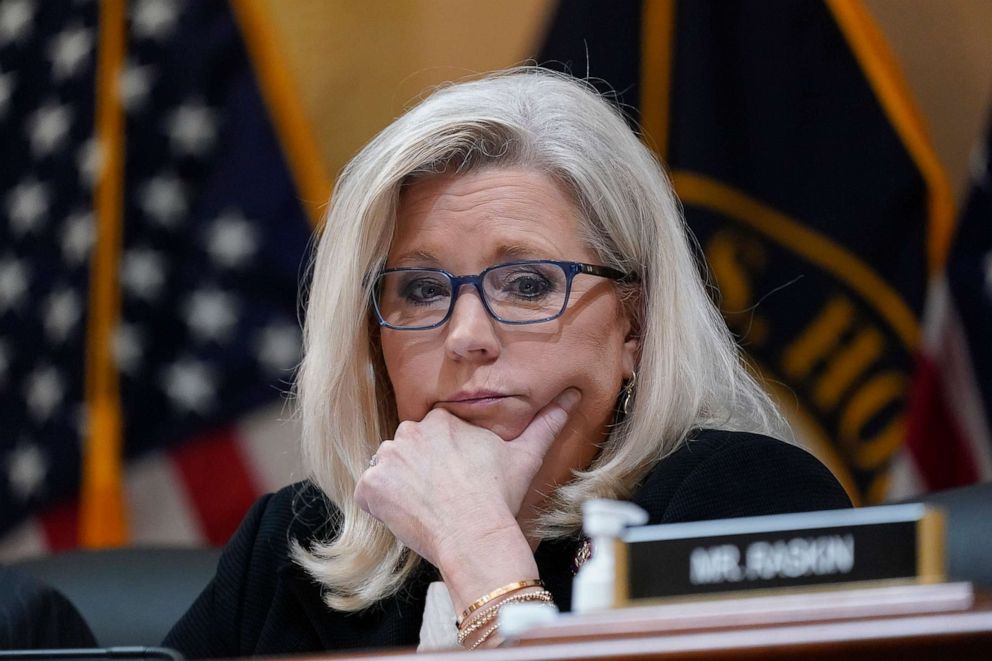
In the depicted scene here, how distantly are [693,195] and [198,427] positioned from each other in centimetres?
127

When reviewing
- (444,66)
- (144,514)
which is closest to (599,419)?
(444,66)

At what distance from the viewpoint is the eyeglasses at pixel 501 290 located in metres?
1.85

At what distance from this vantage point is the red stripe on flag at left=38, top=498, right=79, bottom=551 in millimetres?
3242

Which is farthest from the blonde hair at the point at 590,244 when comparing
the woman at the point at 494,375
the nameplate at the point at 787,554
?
the nameplate at the point at 787,554

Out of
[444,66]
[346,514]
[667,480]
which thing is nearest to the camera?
[667,480]

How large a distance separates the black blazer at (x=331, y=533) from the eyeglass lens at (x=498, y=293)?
27 cm

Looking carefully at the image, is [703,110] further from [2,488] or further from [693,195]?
[2,488]

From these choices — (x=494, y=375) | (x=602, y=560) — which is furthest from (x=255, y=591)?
(x=602, y=560)

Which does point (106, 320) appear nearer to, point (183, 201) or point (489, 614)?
point (183, 201)

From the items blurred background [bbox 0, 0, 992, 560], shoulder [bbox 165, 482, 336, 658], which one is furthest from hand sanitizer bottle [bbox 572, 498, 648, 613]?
blurred background [bbox 0, 0, 992, 560]

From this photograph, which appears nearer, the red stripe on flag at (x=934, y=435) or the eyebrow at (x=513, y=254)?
the eyebrow at (x=513, y=254)

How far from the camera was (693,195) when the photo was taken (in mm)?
2916

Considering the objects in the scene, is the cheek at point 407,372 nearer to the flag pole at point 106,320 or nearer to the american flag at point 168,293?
the american flag at point 168,293

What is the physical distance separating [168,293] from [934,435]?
1.73m
